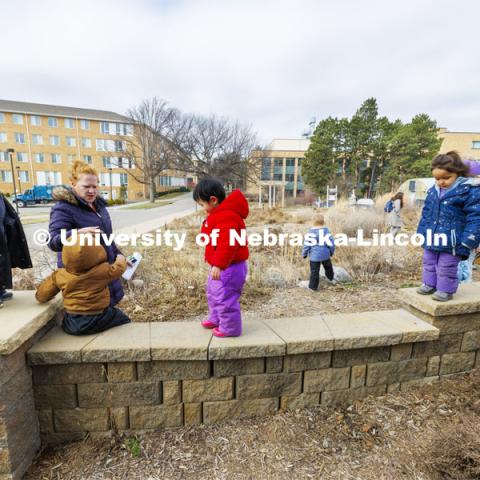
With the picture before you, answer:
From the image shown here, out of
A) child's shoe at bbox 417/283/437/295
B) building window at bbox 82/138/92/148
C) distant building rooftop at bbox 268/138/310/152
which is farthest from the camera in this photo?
distant building rooftop at bbox 268/138/310/152

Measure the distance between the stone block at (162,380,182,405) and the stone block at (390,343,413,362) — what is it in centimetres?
154

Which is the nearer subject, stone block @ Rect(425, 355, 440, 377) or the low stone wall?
the low stone wall

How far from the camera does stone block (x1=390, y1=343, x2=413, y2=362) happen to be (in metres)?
2.27

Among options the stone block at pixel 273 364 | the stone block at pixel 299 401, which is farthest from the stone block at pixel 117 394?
the stone block at pixel 299 401

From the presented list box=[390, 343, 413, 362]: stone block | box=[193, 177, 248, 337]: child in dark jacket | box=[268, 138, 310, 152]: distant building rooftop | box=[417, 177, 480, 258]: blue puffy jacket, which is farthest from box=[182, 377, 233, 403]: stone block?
box=[268, 138, 310, 152]: distant building rooftop

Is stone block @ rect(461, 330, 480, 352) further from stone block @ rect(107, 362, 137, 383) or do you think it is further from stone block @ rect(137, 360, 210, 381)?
stone block @ rect(107, 362, 137, 383)

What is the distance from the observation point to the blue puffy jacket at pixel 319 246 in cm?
415

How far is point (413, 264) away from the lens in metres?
5.09

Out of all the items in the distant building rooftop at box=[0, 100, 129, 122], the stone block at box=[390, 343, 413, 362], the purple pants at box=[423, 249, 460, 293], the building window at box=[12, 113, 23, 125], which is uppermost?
the distant building rooftop at box=[0, 100, 129, 122]

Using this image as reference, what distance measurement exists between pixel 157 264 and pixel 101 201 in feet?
8.91

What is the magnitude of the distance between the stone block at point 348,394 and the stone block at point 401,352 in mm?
239

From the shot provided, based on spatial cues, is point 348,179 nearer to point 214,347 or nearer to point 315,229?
point 315,229

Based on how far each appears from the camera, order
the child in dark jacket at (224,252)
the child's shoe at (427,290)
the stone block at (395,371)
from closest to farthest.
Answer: the child in dark jacket at (224,252) < the stone block at (395,371) < the child's shoe at (427,290)

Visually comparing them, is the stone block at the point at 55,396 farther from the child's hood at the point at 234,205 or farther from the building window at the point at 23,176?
the building window at the point at 23,176
